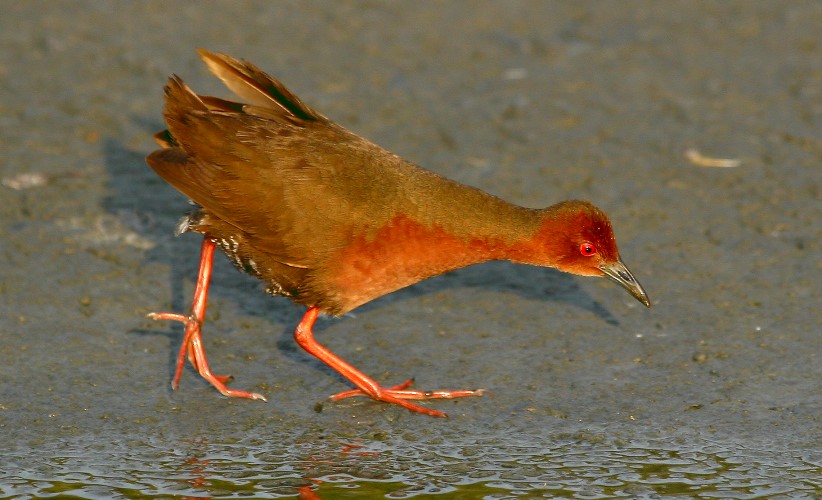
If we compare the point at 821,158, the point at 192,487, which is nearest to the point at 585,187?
the point at 821,158

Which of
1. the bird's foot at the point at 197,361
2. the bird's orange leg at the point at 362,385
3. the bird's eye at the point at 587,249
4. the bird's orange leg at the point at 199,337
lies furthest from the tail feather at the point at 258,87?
the bird's eye at the point at 587,249

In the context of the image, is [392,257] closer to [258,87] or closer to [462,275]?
[258,87]

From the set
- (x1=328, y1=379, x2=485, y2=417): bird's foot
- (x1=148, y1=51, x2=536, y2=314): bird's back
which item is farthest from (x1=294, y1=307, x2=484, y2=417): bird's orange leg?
(x1=148, y1=51, x2=536, y2=314): bird's back

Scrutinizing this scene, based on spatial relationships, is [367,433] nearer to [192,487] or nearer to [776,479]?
[192,487]

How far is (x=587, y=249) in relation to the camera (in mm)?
5719

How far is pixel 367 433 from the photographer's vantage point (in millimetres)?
5305

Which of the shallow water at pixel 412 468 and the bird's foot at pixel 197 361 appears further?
the bird's foot at pixel 197 361

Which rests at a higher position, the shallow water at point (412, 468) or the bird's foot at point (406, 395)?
the bird's foot at point (406, 395)

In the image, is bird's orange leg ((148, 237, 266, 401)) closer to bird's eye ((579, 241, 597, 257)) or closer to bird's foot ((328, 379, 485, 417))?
bird's foot ((328, 379, 485, 417))

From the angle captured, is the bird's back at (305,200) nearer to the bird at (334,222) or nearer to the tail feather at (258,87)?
the bird at (334,222)

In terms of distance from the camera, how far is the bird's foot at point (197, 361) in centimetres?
554

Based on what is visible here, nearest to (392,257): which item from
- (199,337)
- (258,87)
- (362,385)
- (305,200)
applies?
(305,200)

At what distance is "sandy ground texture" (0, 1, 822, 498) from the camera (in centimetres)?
507

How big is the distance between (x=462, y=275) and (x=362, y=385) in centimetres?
149
